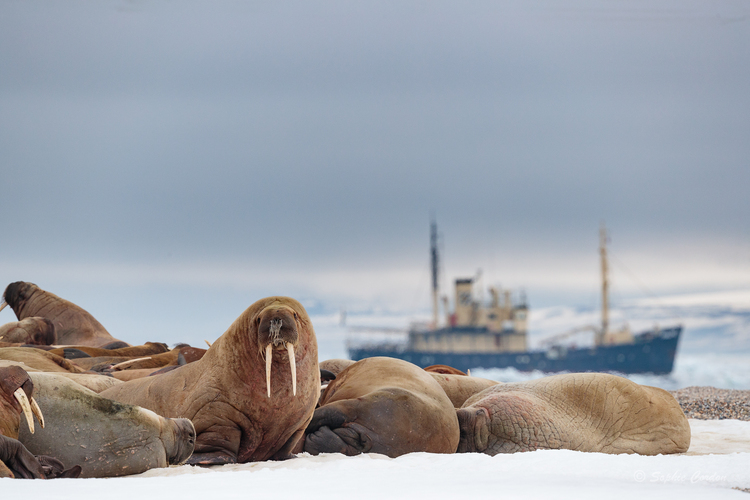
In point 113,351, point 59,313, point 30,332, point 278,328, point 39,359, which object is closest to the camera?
point 278,328

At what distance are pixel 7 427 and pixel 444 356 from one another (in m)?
60.5

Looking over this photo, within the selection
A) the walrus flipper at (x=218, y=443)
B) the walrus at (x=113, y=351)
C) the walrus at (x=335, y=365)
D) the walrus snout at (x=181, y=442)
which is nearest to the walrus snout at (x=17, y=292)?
the walrus at (x=113, y=351)

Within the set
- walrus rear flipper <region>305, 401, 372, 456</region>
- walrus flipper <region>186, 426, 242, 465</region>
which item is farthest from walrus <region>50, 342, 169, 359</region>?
walrus flipper <region>186, 426, 242, 465</region>

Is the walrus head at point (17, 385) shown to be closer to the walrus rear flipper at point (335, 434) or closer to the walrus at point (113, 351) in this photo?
the walrus rear flipper at point (335, 434)

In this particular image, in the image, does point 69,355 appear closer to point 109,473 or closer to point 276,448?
point 276,448

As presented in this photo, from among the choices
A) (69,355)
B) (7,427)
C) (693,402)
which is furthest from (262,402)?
(693,402)

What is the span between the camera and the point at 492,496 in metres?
3.16

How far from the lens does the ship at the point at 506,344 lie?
5803 cm

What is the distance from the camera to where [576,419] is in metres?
6.47

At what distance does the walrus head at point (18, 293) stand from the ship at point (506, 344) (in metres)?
47.0

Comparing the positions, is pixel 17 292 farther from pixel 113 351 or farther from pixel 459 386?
pixel 459 386

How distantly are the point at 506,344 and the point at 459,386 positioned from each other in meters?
52.8

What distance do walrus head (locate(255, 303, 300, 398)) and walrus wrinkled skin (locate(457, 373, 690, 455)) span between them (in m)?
1.99

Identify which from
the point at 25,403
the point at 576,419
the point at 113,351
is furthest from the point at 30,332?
the point at 576,419
